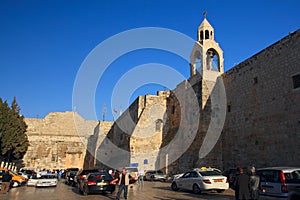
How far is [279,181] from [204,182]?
4.04m

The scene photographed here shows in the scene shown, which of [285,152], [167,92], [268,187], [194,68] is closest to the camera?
[268,187]

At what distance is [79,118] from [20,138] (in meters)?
22.9

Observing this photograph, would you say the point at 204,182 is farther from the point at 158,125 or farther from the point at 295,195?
the point at 158,125

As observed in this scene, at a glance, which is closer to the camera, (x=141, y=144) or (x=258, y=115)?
(x=258, y=115)

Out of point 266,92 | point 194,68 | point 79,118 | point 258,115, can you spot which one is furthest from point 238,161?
point 79,118

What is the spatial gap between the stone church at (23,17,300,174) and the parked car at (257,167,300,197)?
20.7ft

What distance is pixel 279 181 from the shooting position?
27.9 ft

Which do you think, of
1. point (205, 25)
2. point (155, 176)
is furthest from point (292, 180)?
point (205, 25)

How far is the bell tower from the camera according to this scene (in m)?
22.7

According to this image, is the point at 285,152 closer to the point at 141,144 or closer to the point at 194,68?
the point at 194,68

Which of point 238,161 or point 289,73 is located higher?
point 289,73

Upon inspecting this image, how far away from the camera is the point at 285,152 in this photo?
588 inches

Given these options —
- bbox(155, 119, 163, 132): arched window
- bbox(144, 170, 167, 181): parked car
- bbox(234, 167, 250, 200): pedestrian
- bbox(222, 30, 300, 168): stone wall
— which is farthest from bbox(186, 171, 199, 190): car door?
bbox(155, 119, 163, 132): arched window

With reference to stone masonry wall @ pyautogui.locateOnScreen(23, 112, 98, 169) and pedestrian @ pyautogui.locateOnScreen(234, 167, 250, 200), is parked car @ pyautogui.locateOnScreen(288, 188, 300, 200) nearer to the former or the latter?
pedestrian @ pyautogui.locateOnScreen(234, 167, 250, 200)
